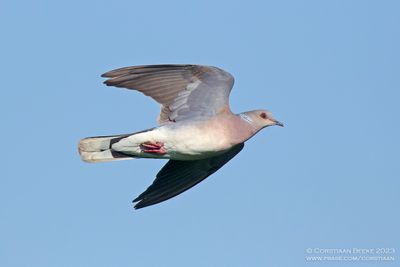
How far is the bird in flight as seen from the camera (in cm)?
1326

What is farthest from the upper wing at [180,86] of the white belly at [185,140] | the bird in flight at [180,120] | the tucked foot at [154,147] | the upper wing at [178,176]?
the upper wing at [178,176]

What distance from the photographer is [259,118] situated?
14227 millimetres

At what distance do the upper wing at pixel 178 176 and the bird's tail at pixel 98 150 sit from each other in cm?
112

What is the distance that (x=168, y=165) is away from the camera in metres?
14.9

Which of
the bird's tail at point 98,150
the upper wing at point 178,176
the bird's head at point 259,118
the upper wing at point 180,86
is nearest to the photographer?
the upper wing at point 180,86

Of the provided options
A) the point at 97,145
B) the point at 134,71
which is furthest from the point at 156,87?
the point at 97,145

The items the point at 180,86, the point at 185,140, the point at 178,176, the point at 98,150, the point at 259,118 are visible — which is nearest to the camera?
the point at 185,140

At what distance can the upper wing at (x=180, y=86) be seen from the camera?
13188 millimetres

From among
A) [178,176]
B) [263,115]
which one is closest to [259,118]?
[263,115]

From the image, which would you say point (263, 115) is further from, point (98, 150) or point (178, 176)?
point (98, 150)

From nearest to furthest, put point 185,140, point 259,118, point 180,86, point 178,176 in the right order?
point 185,140
point 180,86
point 259,118
point 178,176

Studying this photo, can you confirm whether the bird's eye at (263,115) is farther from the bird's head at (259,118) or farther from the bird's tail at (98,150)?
the bird's tail at (98,150)

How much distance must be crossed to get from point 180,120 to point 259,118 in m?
1.37

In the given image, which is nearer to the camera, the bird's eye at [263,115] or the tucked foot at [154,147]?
the tucked foot at [154,147]
